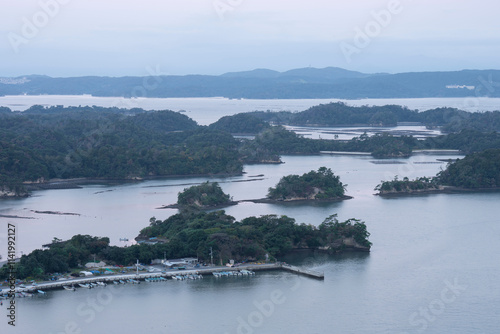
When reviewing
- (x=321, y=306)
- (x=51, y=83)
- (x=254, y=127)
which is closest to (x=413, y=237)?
(x=321, y=306)

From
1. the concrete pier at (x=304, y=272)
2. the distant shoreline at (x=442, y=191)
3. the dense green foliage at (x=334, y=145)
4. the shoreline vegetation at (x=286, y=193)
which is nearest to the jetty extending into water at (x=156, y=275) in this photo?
the concrete pier at (x=304, y=272)

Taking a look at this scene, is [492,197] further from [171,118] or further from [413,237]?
[171,118]

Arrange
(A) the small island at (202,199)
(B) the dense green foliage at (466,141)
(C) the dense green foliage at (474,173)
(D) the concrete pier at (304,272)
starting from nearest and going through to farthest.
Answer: (D) the concrete pier at (304,272)
(A) the small island at (202,199)
(C) the dense green foliage at (474,173)
(B) the dense green foliage at (466,141)

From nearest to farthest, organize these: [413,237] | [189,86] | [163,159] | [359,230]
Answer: [359,230], [413,237], [163,159], [189,86]

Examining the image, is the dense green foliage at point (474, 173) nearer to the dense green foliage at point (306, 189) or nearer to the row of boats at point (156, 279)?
the dense green foliage at point (306, 189)

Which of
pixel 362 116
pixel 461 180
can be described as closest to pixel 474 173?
pixel 461 180

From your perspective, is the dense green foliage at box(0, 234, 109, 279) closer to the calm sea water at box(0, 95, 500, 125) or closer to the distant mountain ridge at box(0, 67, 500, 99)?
the calm sea water at box(0, 95, 500, 125)
